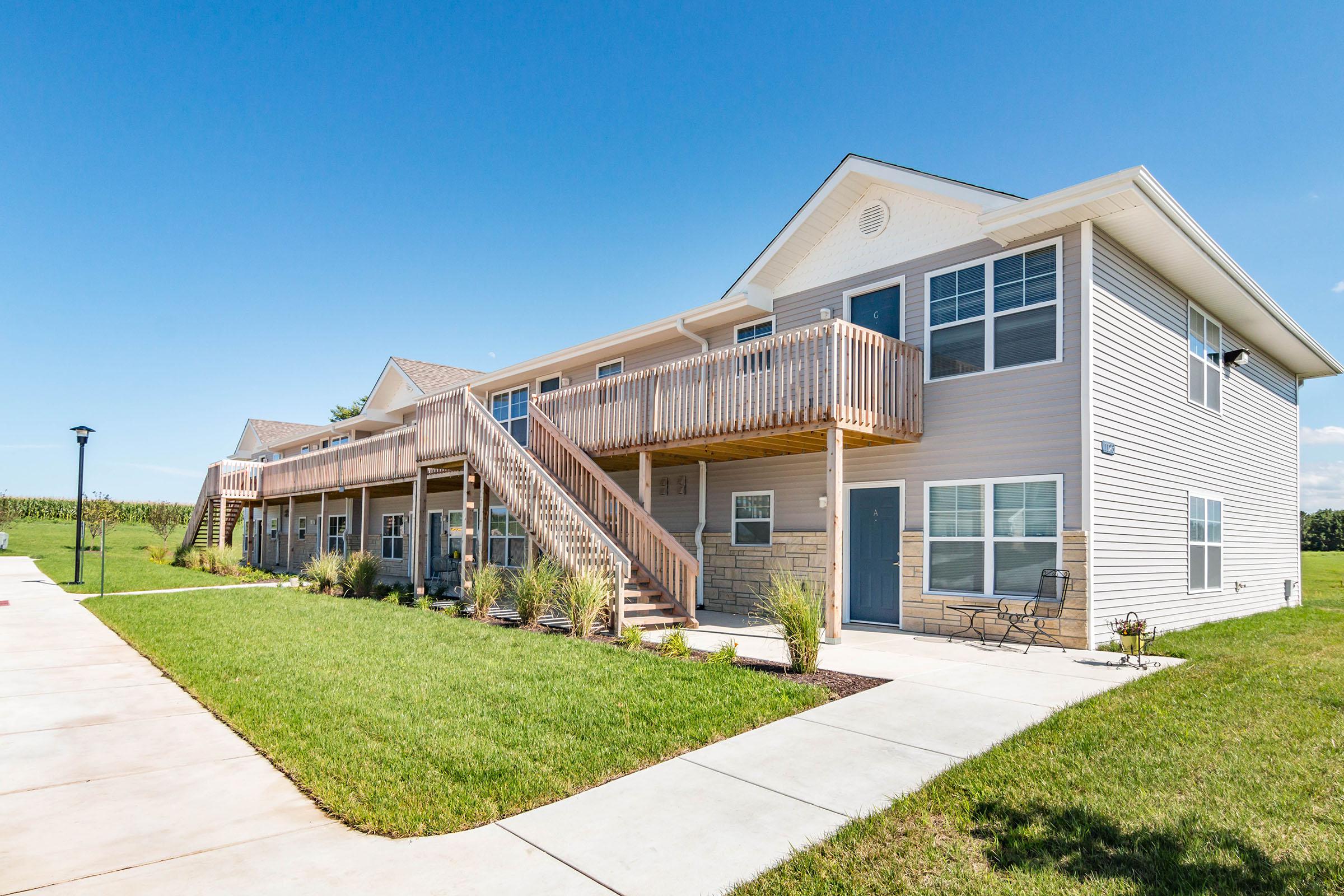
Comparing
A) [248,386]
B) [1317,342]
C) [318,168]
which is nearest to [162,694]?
[318,168]

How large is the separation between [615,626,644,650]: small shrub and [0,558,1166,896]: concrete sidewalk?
331cm

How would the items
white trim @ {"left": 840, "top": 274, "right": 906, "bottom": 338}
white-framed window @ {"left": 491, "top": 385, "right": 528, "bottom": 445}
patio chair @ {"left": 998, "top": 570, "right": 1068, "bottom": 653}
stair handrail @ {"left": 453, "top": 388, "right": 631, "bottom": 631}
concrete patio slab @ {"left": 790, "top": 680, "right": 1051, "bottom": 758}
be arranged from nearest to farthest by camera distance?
1. concrete patio slab @ {"left": 790, "top": 680, "right": 1051, "bottom": 758}
2. patio chair @ {"left": 998, "top": 570, "right": 1068, "bottom": 653}
3. stair handrail @ {"left": 453, "top": 388, "right": 631, "bottom": 631}
4. white trim @ {"left": 840, "top": 274, "right": 906, "bottom": 338}
5. white-framed window @ {"left": 491, "top": 385, "right": 528, "bottom": 445}

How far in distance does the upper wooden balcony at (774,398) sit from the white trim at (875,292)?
57cm

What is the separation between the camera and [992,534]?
10211 millimetres

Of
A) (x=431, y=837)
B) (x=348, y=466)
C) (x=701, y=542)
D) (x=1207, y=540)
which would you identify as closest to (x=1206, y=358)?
(x=1207, y=540)

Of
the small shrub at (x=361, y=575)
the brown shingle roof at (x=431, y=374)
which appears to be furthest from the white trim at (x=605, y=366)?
the brown shingle roof at (x=431, y=374)

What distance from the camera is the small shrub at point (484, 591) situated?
483 inches

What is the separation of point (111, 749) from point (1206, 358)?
1579 cm

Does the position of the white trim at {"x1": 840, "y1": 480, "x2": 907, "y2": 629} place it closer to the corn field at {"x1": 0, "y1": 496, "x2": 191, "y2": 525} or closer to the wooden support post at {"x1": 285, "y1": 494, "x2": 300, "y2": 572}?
the wooden support post at {"x1": 285, "y1": 494, "x2": 300, "y2": 572}

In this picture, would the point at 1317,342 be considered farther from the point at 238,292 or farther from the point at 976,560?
the point at 238,292

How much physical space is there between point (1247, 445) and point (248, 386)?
2856cm

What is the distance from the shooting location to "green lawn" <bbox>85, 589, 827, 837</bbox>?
14.2 ft

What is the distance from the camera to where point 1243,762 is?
185 inches

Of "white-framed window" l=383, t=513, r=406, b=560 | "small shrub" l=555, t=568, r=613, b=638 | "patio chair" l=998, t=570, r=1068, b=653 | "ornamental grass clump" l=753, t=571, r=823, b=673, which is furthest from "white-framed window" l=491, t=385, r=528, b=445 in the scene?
"patio chair" l=998, t=570, r=1068, b=653
